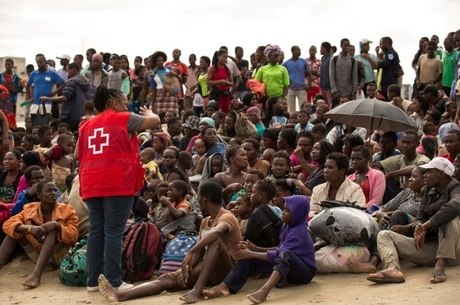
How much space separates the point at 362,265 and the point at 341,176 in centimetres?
114

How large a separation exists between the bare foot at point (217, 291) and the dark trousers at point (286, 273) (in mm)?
64

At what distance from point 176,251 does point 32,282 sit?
1573 mm

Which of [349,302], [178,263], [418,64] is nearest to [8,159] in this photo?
[178,263]

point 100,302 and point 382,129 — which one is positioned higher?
point 382,129

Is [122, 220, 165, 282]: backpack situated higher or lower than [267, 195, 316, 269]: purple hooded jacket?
lower

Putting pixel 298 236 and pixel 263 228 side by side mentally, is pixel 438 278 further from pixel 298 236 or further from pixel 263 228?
pixel 263 228

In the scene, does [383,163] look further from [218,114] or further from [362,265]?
[218,114]

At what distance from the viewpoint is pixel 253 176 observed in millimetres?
10133

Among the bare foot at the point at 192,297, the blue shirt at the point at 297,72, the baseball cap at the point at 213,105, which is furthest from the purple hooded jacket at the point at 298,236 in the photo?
the blue shirt at the point at 297,72

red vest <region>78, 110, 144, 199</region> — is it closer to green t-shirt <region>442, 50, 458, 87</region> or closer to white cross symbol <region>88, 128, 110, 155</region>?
white cross symbol <region>88, 128, 110, 155</region>

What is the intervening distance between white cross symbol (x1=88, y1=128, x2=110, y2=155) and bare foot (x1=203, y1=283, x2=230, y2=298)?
5.36 feet

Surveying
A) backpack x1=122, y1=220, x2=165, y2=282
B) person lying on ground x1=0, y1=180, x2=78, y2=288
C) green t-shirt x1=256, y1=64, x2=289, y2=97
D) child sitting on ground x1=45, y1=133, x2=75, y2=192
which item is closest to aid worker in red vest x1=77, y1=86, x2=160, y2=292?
backpack x1=122, y1=220, x2=165, y2=282

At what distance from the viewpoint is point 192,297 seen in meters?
8.56

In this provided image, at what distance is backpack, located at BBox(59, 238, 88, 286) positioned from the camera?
9.68 meters
